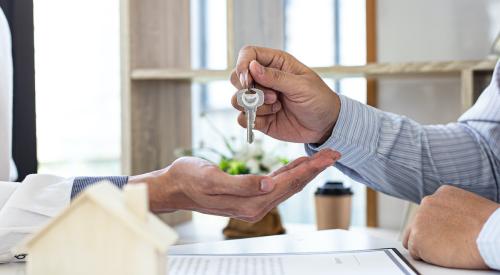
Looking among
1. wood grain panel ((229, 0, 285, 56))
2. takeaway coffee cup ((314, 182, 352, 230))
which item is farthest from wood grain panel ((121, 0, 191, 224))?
takeaway coffee cup ((314, 182, 352, 230))

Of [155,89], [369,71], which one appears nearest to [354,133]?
[369,71]

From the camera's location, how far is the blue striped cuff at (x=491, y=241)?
807 mm

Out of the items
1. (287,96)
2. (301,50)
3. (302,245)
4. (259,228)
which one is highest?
(301,50)

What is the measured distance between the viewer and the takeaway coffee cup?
179 centimetres

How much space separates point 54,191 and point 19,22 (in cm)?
76

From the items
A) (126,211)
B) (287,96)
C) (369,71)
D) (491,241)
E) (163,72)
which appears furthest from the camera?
(163,72)

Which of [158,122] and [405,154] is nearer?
[405,154]

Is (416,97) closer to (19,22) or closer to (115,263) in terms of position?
(19,22)

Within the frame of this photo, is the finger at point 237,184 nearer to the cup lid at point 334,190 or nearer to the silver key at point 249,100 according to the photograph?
the silver key at point 249,100

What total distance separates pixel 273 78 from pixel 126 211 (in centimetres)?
56

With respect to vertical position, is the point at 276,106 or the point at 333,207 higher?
the point at 276,106

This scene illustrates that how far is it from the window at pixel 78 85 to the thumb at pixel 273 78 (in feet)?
6.56

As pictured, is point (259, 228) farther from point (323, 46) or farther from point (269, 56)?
point (269, 56)

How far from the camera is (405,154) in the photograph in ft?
3.91
